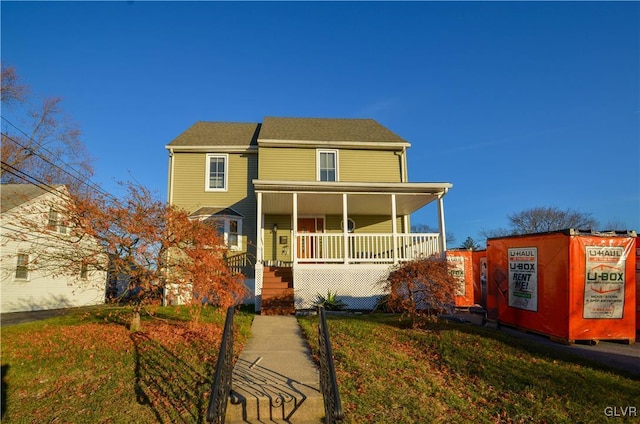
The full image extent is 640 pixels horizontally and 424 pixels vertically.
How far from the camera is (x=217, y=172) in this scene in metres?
15.8

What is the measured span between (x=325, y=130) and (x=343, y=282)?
8.98 m

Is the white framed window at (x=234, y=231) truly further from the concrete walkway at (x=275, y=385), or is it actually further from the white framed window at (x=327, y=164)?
the concrete walkway at (x=275, y=385)

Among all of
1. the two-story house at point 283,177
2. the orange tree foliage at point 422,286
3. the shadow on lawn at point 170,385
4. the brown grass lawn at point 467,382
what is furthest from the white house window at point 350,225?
the shadow on lawn at point 170,385

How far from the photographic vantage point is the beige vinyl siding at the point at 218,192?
15414 mm

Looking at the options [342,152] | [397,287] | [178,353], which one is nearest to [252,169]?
[342,152]

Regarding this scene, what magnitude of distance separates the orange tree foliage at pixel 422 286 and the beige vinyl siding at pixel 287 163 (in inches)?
333

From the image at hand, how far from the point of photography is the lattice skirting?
10.6 m

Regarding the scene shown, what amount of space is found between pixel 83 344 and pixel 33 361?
2.42 feet

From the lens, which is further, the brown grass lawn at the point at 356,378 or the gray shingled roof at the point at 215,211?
the gray shingled roof at the point at 215,211

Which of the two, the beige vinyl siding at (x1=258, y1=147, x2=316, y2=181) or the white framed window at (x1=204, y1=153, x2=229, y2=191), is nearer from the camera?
the beige vinyl siding at (x1=258, y1=147, x2=316, y2=181)

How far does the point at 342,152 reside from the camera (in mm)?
16031

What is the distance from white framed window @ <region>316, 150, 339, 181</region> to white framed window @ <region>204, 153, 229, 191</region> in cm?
439

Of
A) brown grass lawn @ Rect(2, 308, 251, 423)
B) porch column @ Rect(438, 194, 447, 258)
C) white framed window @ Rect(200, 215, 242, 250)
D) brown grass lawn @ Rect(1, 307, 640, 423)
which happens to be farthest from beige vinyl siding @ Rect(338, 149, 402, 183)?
brown grass lawn @ Rect(2, 308, 251, 423)

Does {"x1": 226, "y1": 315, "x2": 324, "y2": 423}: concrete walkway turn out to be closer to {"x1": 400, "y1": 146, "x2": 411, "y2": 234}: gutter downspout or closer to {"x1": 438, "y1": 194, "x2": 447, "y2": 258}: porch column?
{"x1": 438, "y1": 194, "x2": 447, "y2": 258}: porch column
